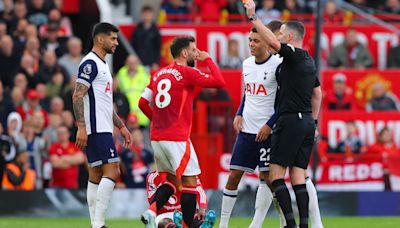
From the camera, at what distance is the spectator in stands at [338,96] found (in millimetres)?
25219

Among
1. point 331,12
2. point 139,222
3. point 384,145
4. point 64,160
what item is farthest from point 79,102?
point 331,12

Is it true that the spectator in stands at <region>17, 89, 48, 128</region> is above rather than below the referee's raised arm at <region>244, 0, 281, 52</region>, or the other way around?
below

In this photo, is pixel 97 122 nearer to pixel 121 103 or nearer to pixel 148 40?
pixel 121 103

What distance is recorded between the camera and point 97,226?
14.9 m

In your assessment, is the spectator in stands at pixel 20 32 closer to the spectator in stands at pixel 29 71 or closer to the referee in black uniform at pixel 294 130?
the spectator in stands at pixel 29 71

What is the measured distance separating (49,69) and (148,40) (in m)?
2.50

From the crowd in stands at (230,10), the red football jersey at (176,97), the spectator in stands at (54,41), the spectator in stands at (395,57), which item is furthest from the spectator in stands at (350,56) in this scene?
the red football jersey at (176,97)

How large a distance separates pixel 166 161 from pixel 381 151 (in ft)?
31.6

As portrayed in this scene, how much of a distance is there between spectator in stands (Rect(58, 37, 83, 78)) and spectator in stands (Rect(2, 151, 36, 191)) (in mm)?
2714

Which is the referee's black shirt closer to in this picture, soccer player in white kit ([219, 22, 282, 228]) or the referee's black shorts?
the referee's black shorts

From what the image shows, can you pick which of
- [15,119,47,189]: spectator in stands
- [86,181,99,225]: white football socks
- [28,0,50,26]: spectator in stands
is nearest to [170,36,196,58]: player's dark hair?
[86,181,99,225]: white football socks

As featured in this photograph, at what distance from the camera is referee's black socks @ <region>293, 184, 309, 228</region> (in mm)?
14461

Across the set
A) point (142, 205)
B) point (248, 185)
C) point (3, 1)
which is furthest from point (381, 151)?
point (3, 1)

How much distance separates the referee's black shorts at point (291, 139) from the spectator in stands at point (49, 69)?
9.75m
